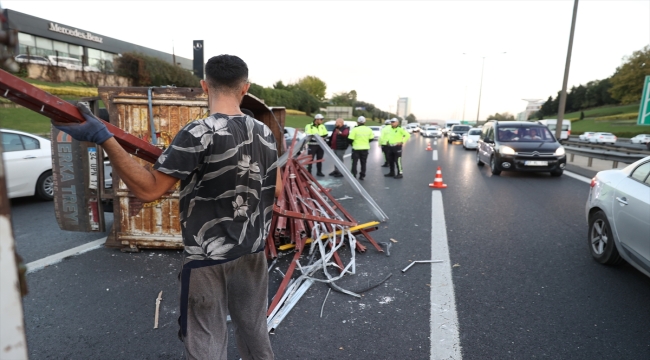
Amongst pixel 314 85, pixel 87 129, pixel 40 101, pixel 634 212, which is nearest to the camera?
pixel 40 101

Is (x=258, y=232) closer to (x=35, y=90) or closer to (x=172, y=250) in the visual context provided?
(x=35, y=90)

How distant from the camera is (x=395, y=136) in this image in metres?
11.8

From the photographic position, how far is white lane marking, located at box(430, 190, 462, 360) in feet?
9.92

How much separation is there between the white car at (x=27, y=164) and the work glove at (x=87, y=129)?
6.87m

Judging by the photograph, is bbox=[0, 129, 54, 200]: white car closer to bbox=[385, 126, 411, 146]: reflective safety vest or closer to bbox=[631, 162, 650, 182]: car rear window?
bbox=[385, 126, 411, 146]: reflective safety vest

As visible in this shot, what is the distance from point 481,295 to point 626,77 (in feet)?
307

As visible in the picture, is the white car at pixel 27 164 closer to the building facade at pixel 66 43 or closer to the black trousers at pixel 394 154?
the black trousers at pixel 394 154

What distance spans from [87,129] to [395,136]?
10692 millimetres

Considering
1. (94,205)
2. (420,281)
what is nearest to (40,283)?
(94,205)

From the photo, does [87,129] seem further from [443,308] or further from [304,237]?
[304,237]

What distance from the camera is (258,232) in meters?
2.07

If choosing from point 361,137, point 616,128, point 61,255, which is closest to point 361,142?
point 361,137

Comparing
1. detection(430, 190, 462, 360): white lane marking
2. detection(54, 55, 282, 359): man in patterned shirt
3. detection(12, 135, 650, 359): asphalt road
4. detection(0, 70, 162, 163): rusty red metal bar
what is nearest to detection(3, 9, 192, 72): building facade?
detection(12, 135, 650, 359): asphalt road

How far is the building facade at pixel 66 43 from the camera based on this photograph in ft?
131
